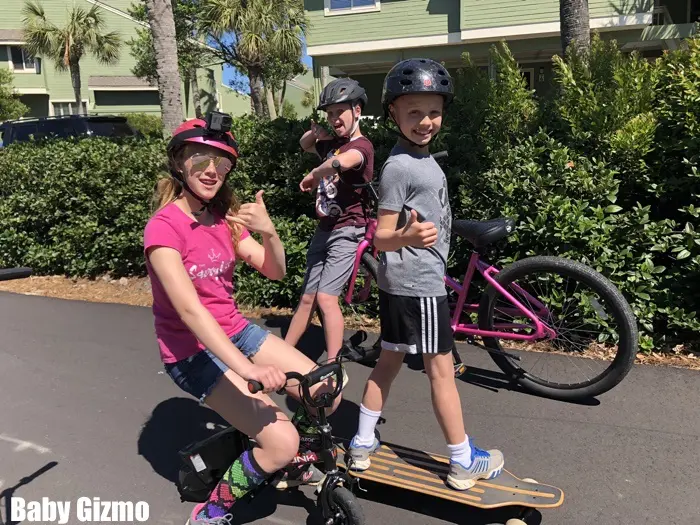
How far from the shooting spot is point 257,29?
19.1 meters

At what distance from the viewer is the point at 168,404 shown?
12.7 feet

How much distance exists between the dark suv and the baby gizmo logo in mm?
12529

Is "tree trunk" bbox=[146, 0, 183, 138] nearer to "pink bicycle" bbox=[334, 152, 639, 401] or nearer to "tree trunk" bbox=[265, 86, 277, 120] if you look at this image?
"pink bicycle" bbox=[334, 152, 639, 401]

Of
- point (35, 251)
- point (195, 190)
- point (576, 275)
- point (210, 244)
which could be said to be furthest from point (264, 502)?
point (35, 251)

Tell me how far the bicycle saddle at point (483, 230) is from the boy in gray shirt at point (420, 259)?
909 millimetres

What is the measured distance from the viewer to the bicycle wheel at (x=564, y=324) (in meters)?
3.45

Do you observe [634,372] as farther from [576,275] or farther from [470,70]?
[470,70]

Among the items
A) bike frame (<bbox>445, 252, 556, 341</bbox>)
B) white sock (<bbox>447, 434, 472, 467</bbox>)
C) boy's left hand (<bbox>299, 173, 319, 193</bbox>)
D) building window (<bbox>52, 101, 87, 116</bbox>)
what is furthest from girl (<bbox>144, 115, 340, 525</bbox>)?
building window (<bbox>52, 101, 87, 116</bbox>)

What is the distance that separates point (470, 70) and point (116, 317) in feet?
13.6

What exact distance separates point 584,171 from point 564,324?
1121 millimetres

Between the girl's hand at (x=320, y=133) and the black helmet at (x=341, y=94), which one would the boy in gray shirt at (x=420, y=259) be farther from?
the girl's hand at (x=320, y=133)

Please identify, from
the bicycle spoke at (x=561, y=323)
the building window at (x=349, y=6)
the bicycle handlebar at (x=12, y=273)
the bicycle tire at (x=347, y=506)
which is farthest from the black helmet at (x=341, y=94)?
the building window at (x=349, y=6)

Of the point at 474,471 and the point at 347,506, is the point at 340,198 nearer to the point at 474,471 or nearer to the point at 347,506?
the point at 474,471

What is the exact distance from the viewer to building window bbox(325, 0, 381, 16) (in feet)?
58.7
